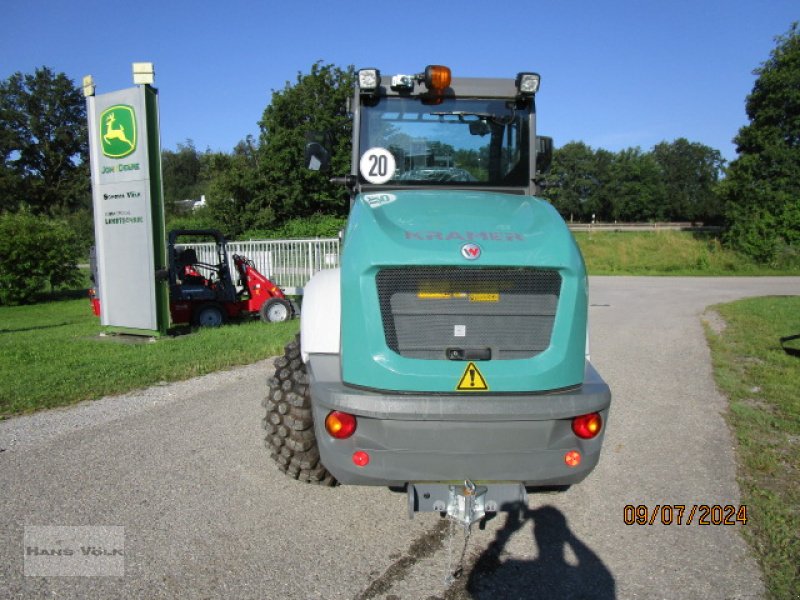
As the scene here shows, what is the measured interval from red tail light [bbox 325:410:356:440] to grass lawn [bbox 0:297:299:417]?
178 inches

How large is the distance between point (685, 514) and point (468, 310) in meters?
2.10

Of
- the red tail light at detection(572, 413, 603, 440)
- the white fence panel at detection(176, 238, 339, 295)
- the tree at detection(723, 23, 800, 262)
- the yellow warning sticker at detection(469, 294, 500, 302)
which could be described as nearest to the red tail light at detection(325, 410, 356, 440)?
the yellow warning sticker at detection(469, 294, 500, 302)

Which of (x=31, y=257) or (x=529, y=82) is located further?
(x=31, y=257)

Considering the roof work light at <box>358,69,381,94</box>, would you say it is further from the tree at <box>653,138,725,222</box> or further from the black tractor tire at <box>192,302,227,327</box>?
the tree at <box>653,138,725,222</box>

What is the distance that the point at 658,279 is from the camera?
82.1ft

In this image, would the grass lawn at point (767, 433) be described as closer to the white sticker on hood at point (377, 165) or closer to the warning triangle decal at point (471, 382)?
the warning triangle decal at point (471, 382)

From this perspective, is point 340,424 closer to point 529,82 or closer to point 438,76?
point 438,76

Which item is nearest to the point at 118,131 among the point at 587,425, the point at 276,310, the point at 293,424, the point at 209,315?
the point at 209,315

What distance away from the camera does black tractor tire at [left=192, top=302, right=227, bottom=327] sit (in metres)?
12.8

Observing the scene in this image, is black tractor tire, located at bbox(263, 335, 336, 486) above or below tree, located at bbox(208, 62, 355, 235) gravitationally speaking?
below

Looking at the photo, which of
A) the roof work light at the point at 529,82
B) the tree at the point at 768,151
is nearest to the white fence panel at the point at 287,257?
the roof work light at the point at 529,82

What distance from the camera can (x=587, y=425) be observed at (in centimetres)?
332

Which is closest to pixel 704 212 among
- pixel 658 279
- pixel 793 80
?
pixel 793 80

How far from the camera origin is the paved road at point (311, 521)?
3225mm
